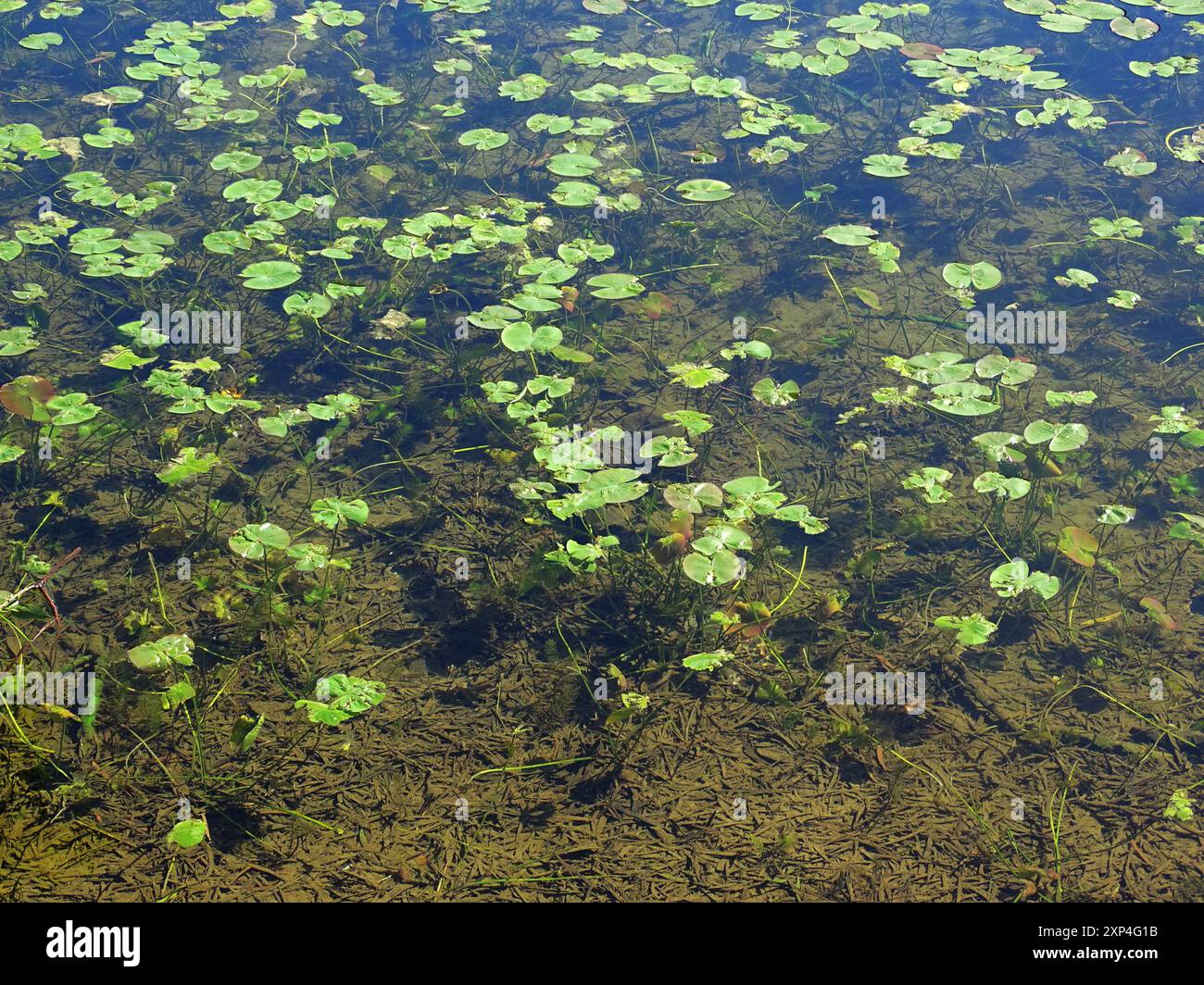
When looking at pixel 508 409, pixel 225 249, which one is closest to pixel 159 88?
pixel 225 249

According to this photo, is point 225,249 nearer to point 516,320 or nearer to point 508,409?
point 516,320

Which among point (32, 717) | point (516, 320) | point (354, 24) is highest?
point (354, 24)

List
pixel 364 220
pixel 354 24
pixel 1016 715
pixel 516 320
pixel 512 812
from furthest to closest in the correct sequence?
1. pixel 354 24
2. pixel 364 220
3. pixel 516 320
4. pixel 1016 715
5. pixel 512 812

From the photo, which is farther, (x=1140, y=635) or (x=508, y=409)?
(x=508, y=409)

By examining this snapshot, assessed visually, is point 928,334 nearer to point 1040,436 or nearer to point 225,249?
point 1040,436

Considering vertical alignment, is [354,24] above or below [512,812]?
above

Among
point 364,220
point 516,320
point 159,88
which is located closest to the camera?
point 516,320
